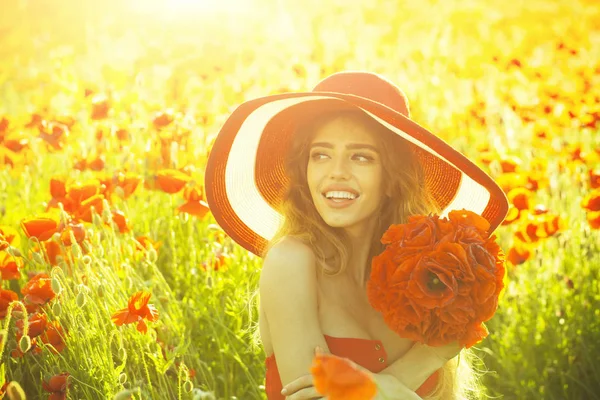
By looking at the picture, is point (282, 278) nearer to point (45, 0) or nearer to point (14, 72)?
point (14, 72)

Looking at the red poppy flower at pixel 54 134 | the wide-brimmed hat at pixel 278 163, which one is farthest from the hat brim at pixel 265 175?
the red poppy flower at pixel 54 134

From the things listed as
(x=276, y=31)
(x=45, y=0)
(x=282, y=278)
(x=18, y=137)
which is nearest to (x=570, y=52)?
(x=276, y=31)

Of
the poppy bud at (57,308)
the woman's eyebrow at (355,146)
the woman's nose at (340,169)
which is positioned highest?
the woman's eyebrow at (355,146)

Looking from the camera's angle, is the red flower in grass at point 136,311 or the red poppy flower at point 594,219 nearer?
the red flower in grass at point 136,311

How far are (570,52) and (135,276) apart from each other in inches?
155

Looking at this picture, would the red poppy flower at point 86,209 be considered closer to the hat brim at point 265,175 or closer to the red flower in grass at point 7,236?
the red flower in grass at point 7,236

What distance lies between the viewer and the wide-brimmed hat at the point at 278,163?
79.9 inches

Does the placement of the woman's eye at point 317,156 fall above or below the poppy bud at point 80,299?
above

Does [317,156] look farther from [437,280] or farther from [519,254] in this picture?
[519,254]

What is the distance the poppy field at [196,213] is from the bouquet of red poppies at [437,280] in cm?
45

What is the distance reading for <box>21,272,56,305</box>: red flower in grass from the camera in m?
2.18

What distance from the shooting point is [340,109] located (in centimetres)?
210

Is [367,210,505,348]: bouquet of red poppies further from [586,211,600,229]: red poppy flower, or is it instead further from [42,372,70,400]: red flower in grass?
[586,211,600,229]: red poppy flower

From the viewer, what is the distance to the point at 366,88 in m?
2.07
